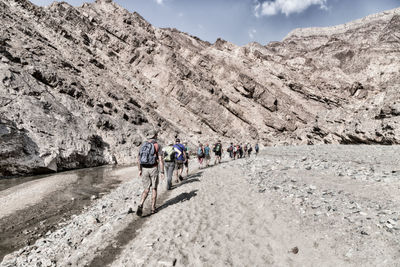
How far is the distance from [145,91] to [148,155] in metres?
41.9

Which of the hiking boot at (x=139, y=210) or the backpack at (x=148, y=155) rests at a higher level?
the backpack at (x=148, y=155)

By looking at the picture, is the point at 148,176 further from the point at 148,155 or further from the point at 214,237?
the point at 214,237

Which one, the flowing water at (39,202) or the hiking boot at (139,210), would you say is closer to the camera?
the hiking boot at (139,210)

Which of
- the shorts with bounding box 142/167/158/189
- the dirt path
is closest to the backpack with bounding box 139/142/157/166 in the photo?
the shorts with bounding box 142/167/158/189

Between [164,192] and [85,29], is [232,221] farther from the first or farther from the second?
[85,29]

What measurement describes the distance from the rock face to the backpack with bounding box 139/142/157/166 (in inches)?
643

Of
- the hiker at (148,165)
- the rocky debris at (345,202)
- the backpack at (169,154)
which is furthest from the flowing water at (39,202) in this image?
the rocky debris at (345,202)

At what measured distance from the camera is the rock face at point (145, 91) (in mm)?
21641

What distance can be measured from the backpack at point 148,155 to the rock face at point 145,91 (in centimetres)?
1633

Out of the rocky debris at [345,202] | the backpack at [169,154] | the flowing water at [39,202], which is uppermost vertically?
the backpack at [169,154]

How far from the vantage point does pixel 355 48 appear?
8819cm

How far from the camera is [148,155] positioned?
7062 millimetres

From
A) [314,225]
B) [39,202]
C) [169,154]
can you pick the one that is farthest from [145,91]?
[314,225]

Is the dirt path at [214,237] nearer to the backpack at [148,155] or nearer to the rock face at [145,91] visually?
the backpack at [148,155]
